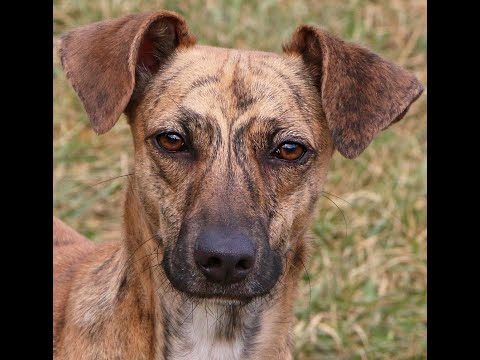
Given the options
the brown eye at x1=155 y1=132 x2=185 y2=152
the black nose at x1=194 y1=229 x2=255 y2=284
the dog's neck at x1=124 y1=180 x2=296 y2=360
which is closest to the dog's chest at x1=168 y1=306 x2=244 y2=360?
the dog's neck at x1=124 y1=180 x2=296 y2=360

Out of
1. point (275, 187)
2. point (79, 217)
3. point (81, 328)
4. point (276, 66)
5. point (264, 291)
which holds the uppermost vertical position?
point (276, 66)

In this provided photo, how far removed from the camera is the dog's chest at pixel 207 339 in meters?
4.50

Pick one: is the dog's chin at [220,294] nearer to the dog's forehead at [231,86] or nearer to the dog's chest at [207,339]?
the dog's chest at [207,339]

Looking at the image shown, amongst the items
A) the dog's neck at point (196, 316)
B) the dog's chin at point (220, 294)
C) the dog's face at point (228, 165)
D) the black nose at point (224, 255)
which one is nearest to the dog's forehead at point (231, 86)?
the dog's face at point (228, 165)

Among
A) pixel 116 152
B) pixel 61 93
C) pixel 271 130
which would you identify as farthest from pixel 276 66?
pixel 61 93

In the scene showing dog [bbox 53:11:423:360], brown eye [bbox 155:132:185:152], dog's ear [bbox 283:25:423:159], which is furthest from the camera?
dog's ear [bbox 283:25:423:159]

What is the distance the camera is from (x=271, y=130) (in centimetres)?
436

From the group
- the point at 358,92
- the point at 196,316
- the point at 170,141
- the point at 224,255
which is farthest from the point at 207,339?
the point at 358,92

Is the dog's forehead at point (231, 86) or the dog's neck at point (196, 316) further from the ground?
the dog's forehead at point (231, 86)

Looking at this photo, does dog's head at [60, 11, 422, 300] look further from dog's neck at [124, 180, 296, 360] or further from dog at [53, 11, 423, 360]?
dog's neck at [124, 180, 296, 360]

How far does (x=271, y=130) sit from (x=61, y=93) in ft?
15.2

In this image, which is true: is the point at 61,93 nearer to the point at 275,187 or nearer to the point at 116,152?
the point at 116,152

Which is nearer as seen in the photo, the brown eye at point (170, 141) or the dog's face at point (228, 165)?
the dog's face at point (228, 165)

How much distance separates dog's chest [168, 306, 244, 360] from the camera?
177 inches
